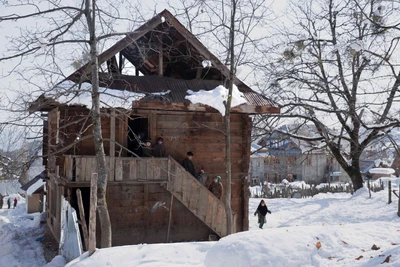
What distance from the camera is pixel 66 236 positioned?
1178 cm

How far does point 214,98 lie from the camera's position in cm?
1568

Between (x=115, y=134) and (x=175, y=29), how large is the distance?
14.2 ft

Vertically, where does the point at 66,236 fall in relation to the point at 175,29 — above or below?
below

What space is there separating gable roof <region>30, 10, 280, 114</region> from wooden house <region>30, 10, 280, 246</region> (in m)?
0.04

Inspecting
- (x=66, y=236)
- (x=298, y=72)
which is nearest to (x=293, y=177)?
(x=298, y=72)

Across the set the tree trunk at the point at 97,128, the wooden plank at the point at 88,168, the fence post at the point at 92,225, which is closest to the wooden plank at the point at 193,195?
the wooden plank at the point at 88,168

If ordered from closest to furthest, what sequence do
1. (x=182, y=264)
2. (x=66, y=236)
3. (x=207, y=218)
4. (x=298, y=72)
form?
(x=182, y=264) < (x=66, y=236) < (x=207, y=218) < (x=298, y=72)

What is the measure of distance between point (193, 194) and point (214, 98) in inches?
134

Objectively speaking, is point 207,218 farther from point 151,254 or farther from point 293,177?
point 293,177

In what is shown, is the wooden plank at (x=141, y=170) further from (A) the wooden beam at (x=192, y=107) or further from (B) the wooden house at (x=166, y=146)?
(A) the wooden beam at (x=192, y=107)

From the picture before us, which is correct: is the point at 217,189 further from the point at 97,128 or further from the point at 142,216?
the point at 97,128

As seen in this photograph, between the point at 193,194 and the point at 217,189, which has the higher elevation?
the point at 217,189

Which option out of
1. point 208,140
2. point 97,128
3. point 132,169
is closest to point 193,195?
point 132,169

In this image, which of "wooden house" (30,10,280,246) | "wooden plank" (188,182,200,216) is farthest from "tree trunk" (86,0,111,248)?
"wooden plank" (188,182,200,216)
